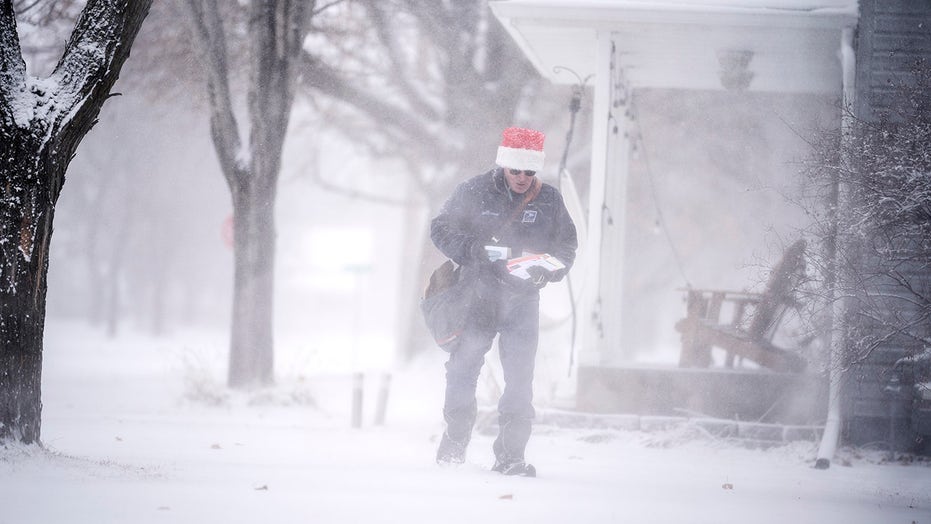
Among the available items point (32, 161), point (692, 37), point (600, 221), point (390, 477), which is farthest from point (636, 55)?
point (32, 161)

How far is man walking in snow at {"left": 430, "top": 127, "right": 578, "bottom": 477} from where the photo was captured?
19.9 feet

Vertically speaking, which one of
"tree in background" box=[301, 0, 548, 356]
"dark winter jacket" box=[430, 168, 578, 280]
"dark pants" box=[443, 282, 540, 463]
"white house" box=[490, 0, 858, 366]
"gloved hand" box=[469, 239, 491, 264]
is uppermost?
"tree in background" box=[301, 0, 548, 356]

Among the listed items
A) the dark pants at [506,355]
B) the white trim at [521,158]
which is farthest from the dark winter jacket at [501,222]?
the dark pants at [506,355]

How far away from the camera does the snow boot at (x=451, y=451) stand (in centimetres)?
632

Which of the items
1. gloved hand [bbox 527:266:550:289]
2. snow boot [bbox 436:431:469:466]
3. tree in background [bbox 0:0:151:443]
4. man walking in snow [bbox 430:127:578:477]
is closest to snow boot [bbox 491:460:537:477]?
man walking in snow [bbox 430:127:578:477]

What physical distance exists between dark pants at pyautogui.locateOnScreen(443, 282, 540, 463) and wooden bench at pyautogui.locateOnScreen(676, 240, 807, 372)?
1.89 meters

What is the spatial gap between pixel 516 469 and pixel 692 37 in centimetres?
495

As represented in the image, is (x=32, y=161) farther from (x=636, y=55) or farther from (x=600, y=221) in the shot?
(x=636, y=55)

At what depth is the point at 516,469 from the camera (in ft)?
19.8

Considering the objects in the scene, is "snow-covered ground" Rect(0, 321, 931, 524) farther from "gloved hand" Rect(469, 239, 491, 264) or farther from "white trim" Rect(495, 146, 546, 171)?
"white trim" Rect(495, 146, 546, 171)

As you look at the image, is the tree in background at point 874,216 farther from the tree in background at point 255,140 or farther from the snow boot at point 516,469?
the tree in background at point 255,140

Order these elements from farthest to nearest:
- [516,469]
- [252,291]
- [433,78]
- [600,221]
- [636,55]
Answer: [433,78] < [252,291] < [636,55] < [600,221] < [516,469]

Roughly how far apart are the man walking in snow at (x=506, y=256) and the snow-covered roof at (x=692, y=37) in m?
3.07

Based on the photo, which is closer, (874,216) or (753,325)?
(874,216)
